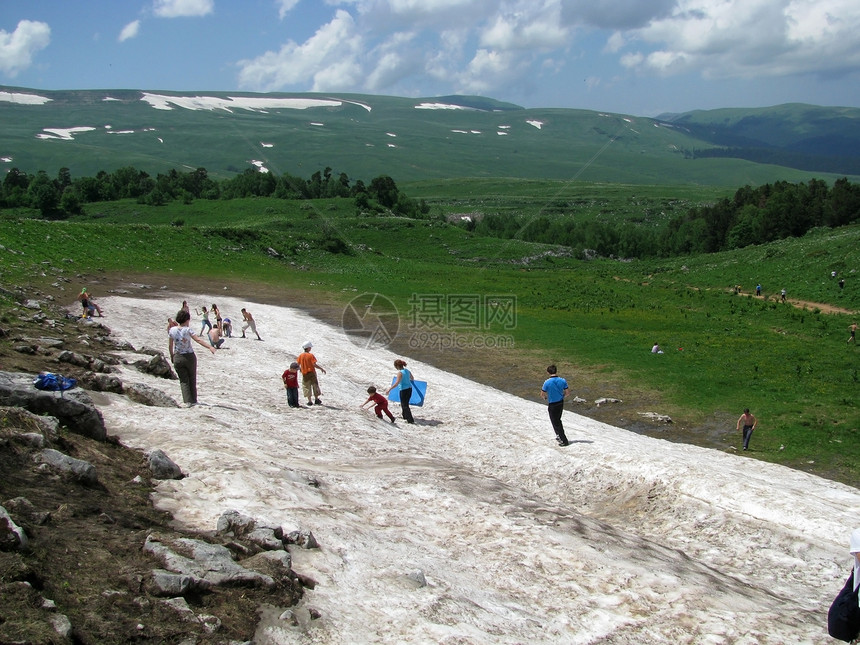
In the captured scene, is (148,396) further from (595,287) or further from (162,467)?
(595,287)

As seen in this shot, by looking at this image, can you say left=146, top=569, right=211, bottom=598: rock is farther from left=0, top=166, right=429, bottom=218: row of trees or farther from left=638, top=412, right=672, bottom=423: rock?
left=0, top=166, right=429, bottom=218: row of trees

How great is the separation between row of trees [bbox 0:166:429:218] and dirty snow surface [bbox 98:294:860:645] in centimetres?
11111

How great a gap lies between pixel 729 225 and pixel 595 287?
6778 centimetres

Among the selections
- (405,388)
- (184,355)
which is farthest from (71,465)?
(405,388)

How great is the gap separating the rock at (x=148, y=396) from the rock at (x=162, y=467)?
205 inches

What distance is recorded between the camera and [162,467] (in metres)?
11.9

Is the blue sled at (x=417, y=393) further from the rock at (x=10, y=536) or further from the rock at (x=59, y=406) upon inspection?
the rock at (x=10, y=536)

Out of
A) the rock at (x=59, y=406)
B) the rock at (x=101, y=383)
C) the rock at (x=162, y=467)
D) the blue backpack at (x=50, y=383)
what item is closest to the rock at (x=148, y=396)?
the rock at (x=101, y=383)

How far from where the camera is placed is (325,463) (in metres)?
15.2

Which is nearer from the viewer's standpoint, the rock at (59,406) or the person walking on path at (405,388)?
the rock at (59,406)

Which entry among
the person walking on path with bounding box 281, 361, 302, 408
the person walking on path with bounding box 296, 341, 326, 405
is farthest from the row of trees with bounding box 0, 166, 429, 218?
the person walking on path with bounding box 281, 361, 302, 408

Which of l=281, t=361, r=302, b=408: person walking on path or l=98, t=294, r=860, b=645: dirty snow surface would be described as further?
l=281, t=361, r=302, b=408: person walking on path

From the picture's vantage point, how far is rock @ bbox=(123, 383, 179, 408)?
55.9 ft

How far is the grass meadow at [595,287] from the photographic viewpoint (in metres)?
29.8
